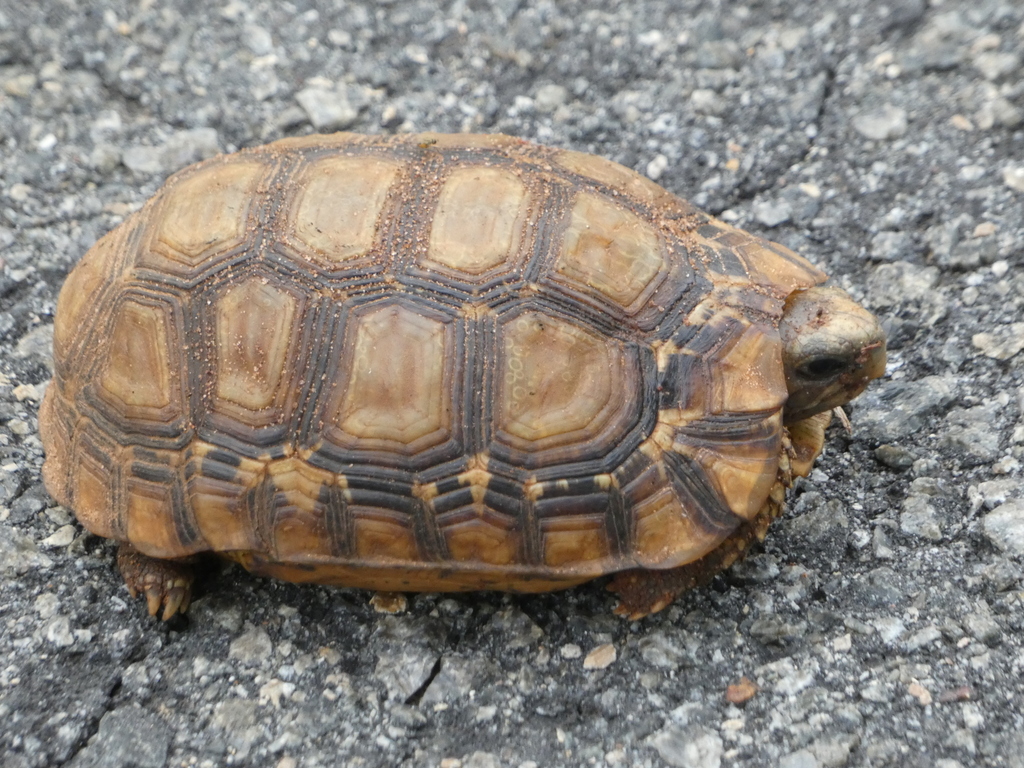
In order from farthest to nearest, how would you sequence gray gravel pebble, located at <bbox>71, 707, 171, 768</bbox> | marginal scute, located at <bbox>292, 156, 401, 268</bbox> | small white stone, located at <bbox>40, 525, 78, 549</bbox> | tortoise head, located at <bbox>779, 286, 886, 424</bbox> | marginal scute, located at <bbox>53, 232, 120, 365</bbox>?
small white stone, located at <bbox>40, 525, 78, 549</bbox>, marginal scute, located at <bbox>53, 232, 120, 365</bbox>, tortoise head, located at <bbox>779, 286, 886, 424</bbox>, marginal scute, located at <bbox>292, 156, 401, 268</bbox>, gray gravel pebble, located at <bbox>71, 707, 171, 768</bbox>

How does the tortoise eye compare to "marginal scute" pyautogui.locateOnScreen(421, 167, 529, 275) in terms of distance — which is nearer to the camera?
"marginal scute" pyautogui.locateOnScreen(421, 167, 529, 275)

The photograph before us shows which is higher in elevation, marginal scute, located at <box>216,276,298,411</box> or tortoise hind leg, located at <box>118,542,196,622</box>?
marginal scute, located at <box>216,276,298,411</box>

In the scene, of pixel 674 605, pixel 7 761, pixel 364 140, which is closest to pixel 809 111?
pixel 364 140

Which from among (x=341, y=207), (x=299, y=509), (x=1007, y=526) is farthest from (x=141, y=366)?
(x=1007, y=526)

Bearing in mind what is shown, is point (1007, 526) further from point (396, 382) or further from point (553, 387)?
point (396, 382)

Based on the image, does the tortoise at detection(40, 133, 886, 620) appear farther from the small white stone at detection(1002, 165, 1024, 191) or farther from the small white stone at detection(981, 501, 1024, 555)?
the small white stone at detection(1002, 165, 1024, 191)

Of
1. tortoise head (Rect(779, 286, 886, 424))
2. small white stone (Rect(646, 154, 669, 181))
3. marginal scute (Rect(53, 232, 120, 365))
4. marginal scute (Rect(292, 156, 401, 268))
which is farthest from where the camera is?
small white stone (Rect(646, 154, 669, 181))

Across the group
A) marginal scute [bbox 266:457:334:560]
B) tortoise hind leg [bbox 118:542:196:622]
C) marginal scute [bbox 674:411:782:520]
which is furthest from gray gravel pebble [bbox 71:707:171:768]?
marginal scute [bbox 674:411:782:520]

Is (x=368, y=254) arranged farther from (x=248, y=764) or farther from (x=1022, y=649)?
(x=1022, y=649)

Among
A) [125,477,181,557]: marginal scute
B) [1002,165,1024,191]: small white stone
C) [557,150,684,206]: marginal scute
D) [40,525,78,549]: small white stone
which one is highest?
[1002,165,1024,191]: small white stone
